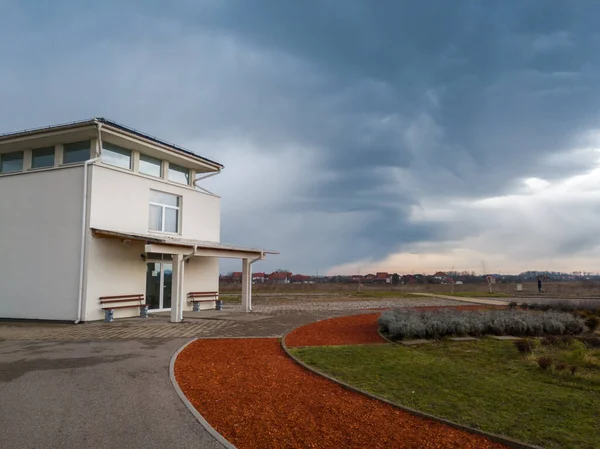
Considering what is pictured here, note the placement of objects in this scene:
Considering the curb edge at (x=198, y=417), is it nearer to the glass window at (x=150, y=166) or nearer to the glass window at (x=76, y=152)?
the glass window at (x=76, y=152)

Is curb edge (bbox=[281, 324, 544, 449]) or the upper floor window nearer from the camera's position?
curb edge (bbox=[281, 324, 544, 449])

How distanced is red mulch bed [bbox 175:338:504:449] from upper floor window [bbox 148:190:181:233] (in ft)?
37.5

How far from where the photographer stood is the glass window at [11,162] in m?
17.8

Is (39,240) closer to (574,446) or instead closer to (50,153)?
(50,153)

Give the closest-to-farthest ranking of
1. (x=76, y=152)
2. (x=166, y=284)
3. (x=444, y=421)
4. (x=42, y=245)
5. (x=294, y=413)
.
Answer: (x=444, y=421) < (x=294, y=413) < (x=42, y=245) < (x=76, y=152) < (x=166, y=284)

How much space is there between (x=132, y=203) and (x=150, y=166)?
2.42m

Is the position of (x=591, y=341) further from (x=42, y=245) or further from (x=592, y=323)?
(x=42, y=245)

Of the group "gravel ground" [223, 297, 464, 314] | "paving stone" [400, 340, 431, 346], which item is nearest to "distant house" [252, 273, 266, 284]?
"gravel ground" [223, 297, 464, 314]

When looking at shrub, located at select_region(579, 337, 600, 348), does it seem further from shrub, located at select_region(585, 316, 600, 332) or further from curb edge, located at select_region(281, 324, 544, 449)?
curb edge, located at select_region(281, 324, 544, 449)

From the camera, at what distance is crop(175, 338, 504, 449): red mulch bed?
4.66 meters

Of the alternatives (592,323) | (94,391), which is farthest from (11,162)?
(592,323)

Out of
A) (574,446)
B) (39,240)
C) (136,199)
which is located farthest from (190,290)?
(574,446)

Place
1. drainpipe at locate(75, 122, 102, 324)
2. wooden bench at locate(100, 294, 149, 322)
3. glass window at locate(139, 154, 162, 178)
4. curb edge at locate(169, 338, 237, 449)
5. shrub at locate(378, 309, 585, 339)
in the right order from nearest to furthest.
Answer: curb edge at locate(169, 338, 237, 449) → shrub at locate(378, 309, 585, 339) → drainpipe at locate(75, 122, 102, 324) → wooden bench at locate(100, 294, 149, 322) → glass window at locate(139, 154, 162, 178)

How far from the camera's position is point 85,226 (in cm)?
1530
